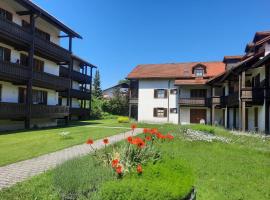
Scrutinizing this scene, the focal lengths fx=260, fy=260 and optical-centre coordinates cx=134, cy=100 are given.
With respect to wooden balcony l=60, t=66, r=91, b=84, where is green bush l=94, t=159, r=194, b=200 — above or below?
below

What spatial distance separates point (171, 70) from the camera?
38.1 meters

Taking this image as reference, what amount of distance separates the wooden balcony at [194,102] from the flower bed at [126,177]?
2899 centimetres

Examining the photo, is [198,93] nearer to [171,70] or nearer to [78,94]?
[171,70]

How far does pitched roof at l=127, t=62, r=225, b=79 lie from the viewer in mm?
35906

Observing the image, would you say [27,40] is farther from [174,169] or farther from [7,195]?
[174,169]

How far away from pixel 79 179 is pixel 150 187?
1.49 metres

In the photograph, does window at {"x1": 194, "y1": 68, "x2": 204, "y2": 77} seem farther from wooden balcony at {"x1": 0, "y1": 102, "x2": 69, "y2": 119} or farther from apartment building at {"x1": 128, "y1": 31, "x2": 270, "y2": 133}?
wooden balcony at {"x1": 0, "y1": 102, "x2": 69, "y2": 119}

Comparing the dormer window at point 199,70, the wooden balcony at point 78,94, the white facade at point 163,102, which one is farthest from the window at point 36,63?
the dormer window at point 199,70

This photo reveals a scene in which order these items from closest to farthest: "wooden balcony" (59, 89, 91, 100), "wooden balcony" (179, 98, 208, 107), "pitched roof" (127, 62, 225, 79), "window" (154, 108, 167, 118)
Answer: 1. "wooden balcony" (179, 98, 208, 107)
2. "wooden balcony" (59, 89, 91, 100)
3. "pitched roof" (127, 62, 225, 79)
4. "window" (154, 108, 167, 118)

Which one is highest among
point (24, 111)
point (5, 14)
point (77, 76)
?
point (5, 14)

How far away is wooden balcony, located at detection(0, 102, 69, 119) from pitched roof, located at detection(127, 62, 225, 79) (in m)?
15.5

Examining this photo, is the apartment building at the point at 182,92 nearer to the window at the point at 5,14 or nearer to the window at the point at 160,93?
the window at the point at 160,93

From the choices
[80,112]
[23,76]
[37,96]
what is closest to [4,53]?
[23,76]

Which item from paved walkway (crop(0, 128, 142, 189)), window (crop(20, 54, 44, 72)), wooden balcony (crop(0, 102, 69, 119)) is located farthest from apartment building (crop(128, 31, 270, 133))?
paved walkway (crop(0, 128, 142, 189))
